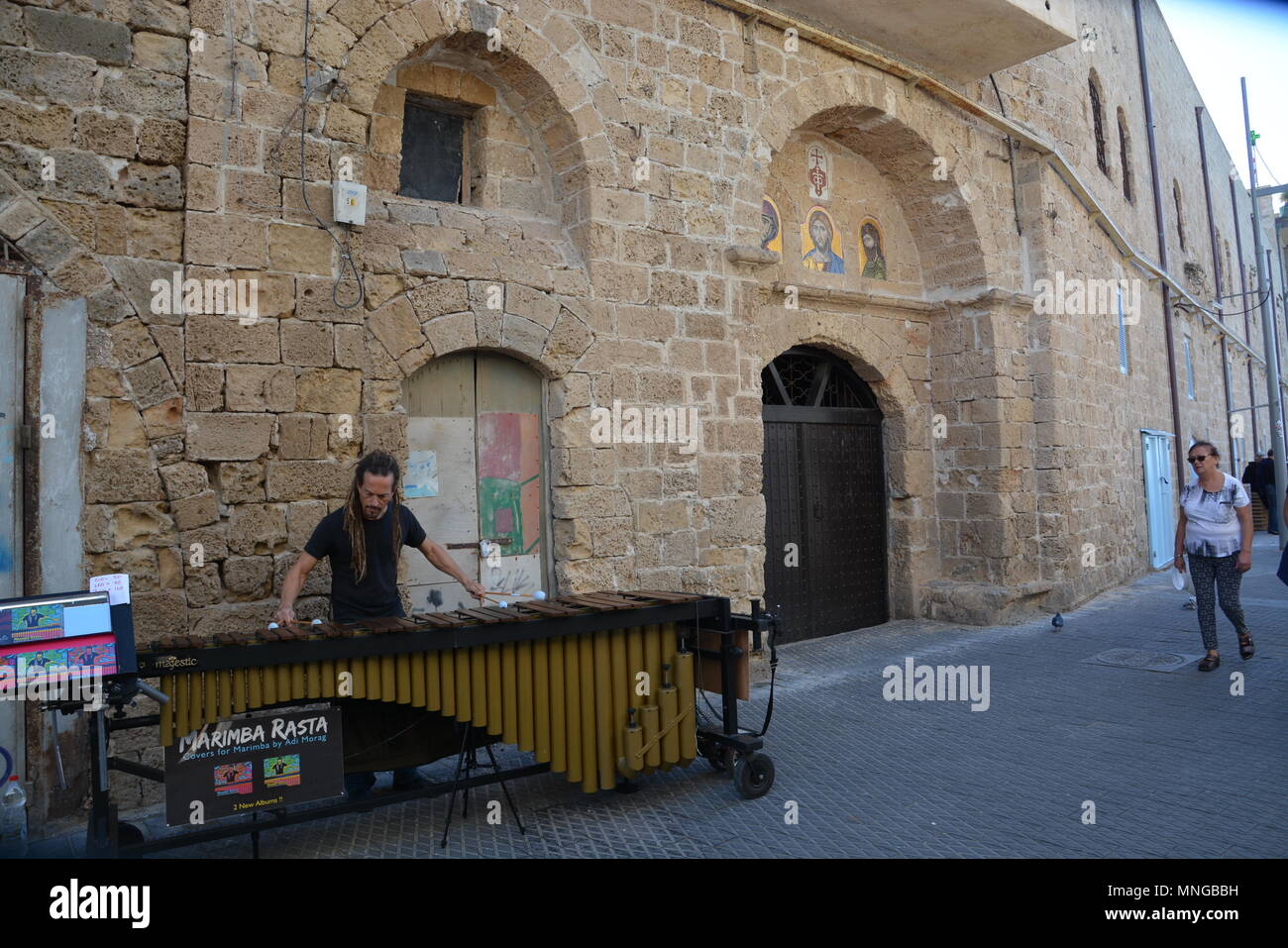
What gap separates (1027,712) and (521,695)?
353 centimetres

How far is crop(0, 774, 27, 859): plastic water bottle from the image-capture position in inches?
149

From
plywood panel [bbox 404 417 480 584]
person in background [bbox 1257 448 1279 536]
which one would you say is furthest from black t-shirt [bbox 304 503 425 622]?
person in background [bbox 1257 448 1279 536]

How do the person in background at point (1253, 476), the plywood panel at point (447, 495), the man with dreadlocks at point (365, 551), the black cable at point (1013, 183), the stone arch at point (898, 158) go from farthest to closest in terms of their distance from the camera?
1. the person in background at point (1253, 476)
2. the black cable at point (1013, 183)
3. the stone arch at point (898, 158)
4. the plywood panel at point (447, 495)
5. the man with dreadlocks at point (365, 551)

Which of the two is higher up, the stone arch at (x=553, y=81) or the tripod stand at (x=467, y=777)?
the stone arch at (x=553, y=81)

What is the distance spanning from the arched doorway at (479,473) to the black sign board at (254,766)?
6.71ft

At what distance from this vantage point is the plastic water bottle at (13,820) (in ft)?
12.4

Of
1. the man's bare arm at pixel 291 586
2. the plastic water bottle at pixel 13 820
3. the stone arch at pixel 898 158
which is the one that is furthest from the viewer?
the stone arch at pixel 898 158

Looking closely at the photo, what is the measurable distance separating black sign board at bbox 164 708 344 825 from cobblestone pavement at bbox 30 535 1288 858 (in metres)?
0.35

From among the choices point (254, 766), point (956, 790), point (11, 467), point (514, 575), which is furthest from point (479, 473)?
point (956, 790)

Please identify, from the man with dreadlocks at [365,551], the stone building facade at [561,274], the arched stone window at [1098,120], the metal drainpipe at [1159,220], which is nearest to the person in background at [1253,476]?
the metal drainpipe at [1159,220]

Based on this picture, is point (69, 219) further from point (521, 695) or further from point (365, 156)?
point (521, 695)

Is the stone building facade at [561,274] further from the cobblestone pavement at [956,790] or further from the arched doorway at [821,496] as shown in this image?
the cobblestone pavement at [956,790]

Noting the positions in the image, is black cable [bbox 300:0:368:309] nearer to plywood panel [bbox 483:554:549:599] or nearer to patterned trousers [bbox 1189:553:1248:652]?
plywood panel [bbox 483:554:549:599]

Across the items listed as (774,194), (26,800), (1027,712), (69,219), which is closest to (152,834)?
(26,800)
